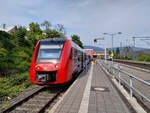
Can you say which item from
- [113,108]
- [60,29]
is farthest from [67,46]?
[60,29]

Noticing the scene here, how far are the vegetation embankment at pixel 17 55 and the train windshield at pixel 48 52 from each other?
252 cm

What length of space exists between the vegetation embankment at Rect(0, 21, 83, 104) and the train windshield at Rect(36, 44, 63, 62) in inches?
99.4

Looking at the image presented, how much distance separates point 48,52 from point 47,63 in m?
0.87

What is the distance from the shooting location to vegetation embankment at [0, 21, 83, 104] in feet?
25.2

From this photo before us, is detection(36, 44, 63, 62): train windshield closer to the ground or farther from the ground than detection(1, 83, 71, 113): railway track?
farther from the ground

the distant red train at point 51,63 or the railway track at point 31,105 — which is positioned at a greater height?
the distant red train at point 51,63

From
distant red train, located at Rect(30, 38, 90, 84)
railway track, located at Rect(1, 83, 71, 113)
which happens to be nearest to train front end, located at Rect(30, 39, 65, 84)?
distant red train, located at Rect(30, 38, 90, 84)

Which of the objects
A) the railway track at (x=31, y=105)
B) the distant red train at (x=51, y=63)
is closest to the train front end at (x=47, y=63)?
the distant red train at (x=51, y=63)

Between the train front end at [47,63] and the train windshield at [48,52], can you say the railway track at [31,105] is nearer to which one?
the train front end at [47,63]

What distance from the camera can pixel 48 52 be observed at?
22.3 ft

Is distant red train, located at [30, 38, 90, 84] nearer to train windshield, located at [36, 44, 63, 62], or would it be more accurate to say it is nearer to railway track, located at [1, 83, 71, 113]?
train windshield, located at [36, 44, 63, 62]

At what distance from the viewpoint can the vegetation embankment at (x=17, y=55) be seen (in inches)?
302

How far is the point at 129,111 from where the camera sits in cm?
367

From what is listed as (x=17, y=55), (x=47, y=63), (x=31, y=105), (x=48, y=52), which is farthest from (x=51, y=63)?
(x=17, y=55)
